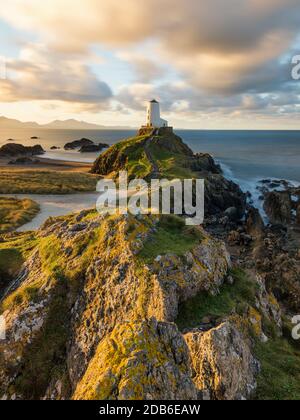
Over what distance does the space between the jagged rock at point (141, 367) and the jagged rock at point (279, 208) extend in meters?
45.6

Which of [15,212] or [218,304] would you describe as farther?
[15,212]

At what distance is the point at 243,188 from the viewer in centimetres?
7450

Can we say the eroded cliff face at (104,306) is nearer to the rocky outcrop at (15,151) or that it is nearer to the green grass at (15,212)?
the green grass at (15,212)

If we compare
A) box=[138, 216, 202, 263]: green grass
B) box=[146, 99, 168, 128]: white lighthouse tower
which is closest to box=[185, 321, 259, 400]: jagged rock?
box=[138, 216, 202, 263]: green grass

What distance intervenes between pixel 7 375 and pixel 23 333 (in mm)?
1638

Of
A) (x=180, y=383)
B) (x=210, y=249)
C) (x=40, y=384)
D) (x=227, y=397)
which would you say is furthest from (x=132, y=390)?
(x=210, y=249)

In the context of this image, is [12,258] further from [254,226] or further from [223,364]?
[254,226]

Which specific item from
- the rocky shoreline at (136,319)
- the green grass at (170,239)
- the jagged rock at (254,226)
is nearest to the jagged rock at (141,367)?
the rocky shoreline at (136,319)

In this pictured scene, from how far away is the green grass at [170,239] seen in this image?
14.8 metres

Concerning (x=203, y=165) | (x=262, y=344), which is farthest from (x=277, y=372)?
(x=203, y=165)

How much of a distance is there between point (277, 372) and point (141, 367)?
584cm

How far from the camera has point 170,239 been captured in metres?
16.5

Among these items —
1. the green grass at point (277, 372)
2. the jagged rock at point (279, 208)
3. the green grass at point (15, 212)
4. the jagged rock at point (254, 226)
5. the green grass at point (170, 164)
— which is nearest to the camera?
the green grass at point (277, 372)

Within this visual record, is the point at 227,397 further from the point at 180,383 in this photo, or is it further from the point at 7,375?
the point at 7,375
